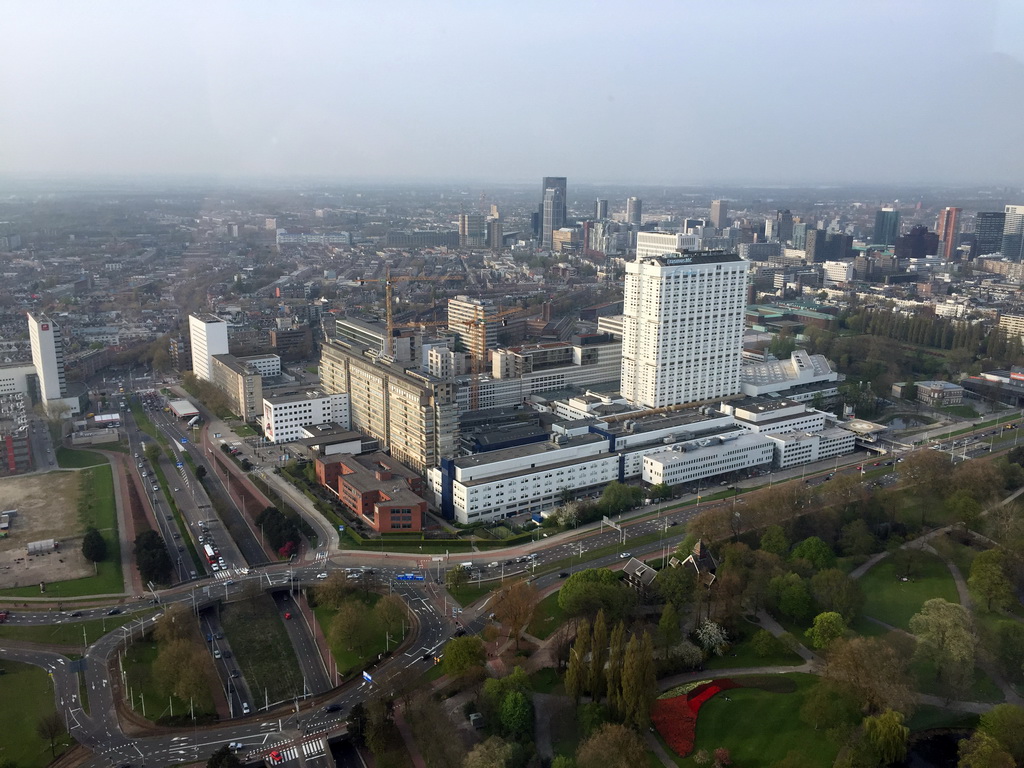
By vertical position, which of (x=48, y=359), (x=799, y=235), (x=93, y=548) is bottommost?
(x=93, y=548)

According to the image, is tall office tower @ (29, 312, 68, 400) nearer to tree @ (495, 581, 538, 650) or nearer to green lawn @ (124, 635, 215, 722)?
green lawn @ (124, 635, 215, 722)

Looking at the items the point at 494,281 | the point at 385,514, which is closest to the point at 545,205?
the point at 494,281

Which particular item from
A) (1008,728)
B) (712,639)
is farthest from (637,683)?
(1008,728)

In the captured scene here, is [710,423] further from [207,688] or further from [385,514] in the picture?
[207,688]

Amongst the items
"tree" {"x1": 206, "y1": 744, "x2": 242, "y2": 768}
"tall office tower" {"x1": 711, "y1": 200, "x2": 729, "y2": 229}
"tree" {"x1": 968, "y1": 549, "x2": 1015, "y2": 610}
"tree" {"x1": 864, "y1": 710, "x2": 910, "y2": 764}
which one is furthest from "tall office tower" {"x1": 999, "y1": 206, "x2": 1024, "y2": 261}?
"tree" {"x1": 206, "y1": 744, "x2": 242, "y2": 768}

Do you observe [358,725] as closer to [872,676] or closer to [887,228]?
[872,676]

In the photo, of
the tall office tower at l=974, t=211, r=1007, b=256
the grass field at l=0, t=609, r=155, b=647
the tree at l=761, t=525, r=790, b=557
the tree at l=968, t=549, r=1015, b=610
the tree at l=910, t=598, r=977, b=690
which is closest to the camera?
the tree at l=910, t=598, r=977, b=690
